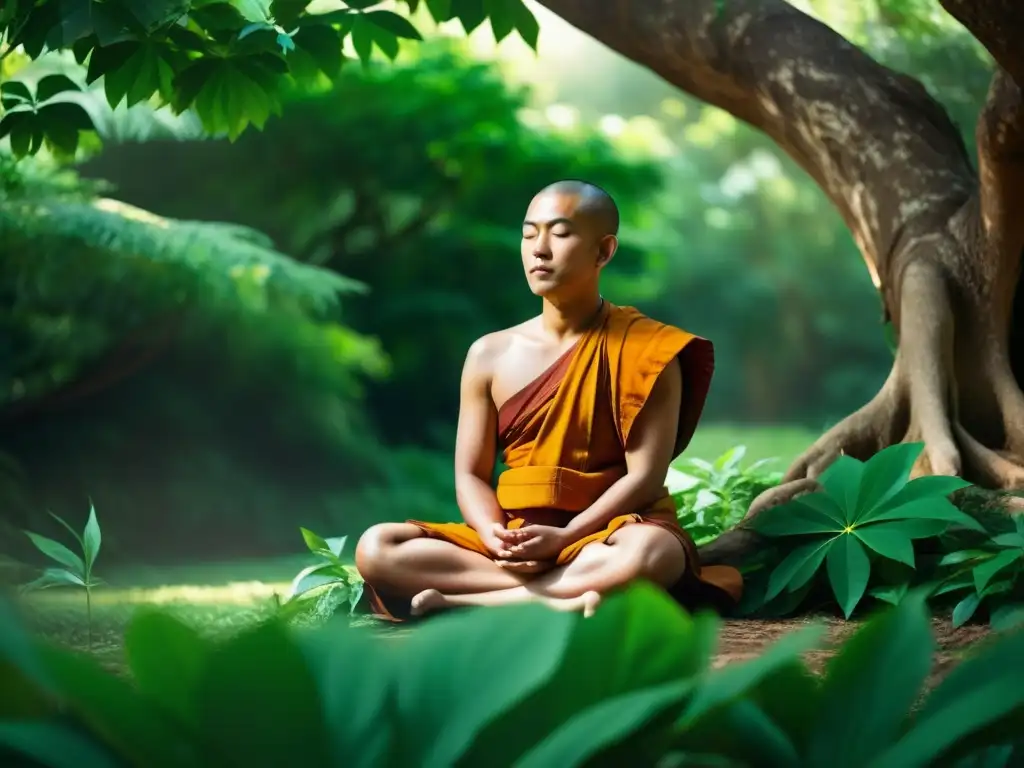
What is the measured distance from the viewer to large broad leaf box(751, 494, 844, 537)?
220 centimetres

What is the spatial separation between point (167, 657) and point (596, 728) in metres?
0.17

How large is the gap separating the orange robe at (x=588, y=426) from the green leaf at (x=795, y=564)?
0.35ft

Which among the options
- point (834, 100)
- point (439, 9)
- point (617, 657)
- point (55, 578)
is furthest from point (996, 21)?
point (55, 578)

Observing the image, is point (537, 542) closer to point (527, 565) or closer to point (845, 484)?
point (527, 565)

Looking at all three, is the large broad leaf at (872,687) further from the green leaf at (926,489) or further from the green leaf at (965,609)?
the green leaf at (926,489)

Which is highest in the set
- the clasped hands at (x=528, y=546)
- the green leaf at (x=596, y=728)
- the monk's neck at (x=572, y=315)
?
the monk's neck at (x=572, y=315)

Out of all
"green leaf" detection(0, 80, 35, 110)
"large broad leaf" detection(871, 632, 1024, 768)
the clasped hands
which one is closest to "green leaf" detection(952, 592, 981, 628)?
the clasped hands

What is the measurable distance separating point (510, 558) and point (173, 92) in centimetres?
104

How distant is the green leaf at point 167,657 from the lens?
461 millimetres

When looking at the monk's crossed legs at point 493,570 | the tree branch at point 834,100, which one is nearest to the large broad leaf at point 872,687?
the monk's crossed legs at point 493,570

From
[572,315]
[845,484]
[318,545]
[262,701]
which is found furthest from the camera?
[318,545]

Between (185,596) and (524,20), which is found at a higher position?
(524,20)

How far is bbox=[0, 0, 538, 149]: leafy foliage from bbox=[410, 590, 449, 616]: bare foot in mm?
914

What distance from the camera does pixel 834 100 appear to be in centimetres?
285
